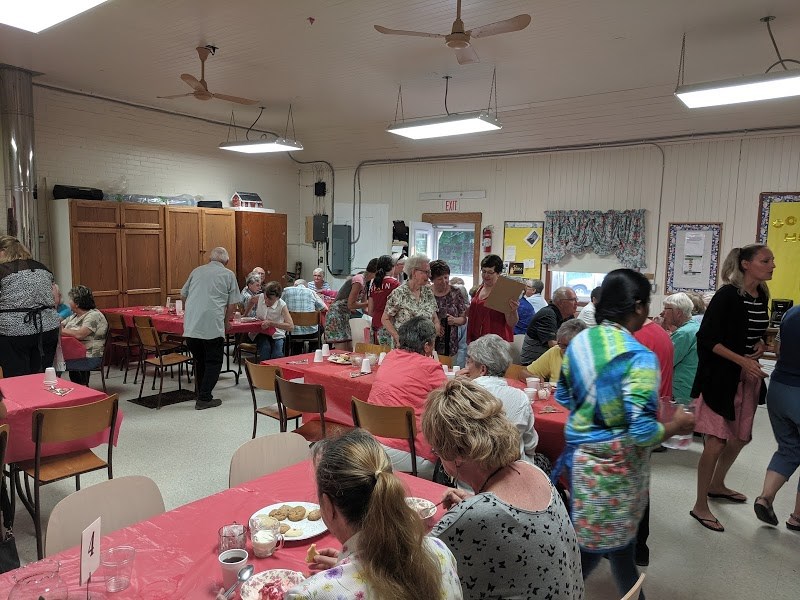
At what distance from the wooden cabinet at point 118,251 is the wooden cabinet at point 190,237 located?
15cm

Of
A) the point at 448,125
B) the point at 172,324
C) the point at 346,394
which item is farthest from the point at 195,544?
the point at 172,324

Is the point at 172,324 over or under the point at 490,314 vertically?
under

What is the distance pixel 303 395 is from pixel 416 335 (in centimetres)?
94

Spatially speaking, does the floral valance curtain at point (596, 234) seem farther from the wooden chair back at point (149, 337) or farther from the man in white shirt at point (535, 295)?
the wooden chair back at point (149, 337)

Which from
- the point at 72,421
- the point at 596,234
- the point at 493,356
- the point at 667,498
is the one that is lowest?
the point at 667,498

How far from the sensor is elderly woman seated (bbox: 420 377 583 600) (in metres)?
1.47

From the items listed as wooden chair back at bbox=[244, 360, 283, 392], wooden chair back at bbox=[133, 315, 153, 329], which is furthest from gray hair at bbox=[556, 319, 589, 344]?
wooden chair back at bbox=[133, 315, 153, 329]

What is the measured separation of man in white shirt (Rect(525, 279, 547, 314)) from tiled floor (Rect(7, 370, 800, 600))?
1.96 meters

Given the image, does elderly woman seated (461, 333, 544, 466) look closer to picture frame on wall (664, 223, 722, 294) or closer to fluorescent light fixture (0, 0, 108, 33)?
fluorescent light fixture (0, 0, 108, 33)

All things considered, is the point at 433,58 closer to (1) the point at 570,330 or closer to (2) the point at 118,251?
(1) the point at 570,330

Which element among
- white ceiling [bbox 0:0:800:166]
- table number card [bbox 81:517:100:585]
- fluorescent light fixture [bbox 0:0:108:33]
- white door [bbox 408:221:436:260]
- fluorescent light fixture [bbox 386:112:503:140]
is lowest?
table number card [bbox 81:517:100:585]

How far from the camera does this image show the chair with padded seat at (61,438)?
2996 millimetres

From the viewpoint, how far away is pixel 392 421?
3.21m

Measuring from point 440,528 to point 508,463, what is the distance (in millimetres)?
289
